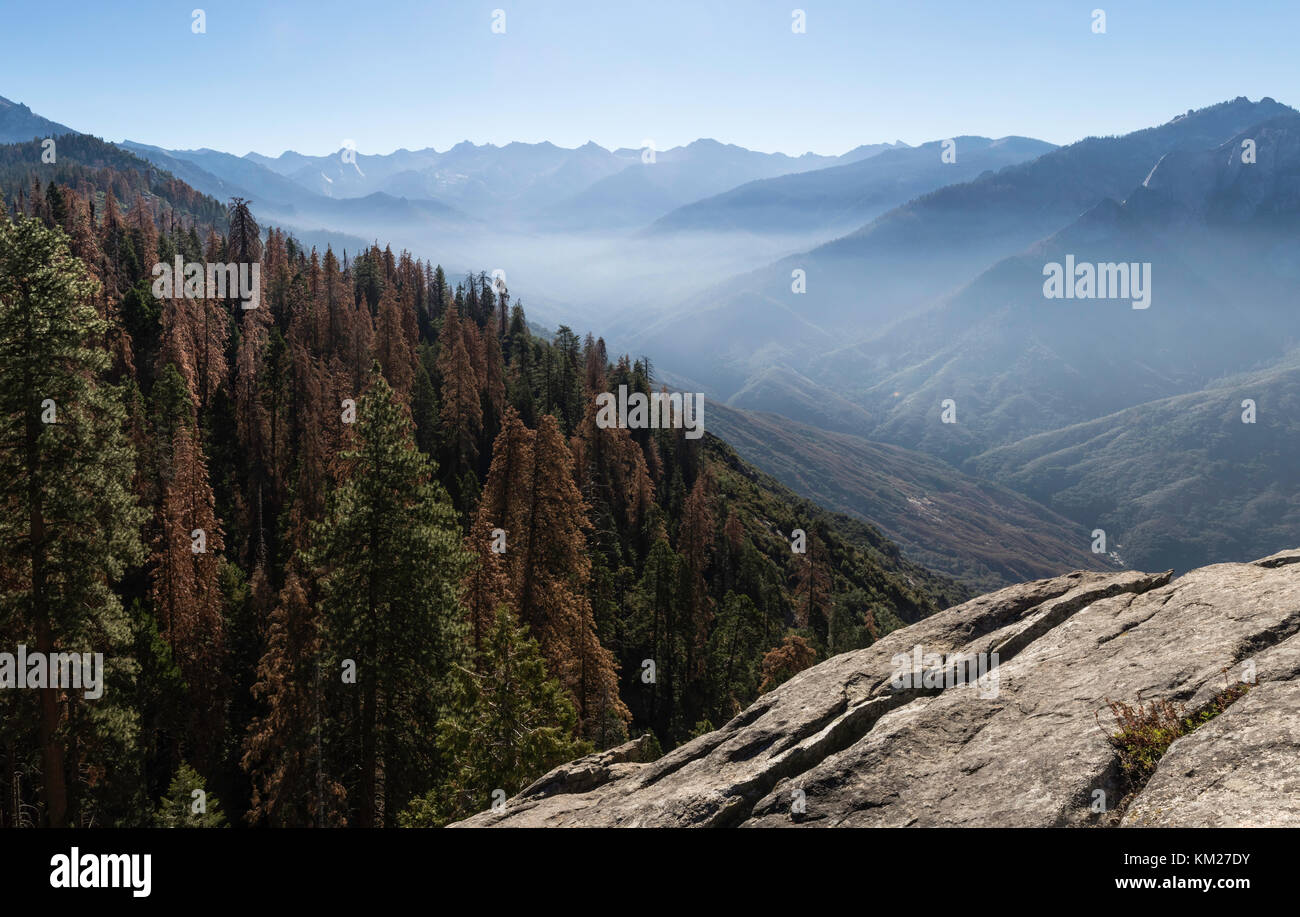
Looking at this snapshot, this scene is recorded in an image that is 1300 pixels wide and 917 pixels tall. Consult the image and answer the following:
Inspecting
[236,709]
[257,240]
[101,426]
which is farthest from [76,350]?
[257,240]

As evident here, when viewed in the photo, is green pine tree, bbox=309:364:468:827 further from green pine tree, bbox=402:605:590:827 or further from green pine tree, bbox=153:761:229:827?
green pine tree, bbox=153:761:229:827

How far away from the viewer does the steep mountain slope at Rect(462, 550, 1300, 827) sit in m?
8.04

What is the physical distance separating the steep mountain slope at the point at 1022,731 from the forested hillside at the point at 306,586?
847 cm

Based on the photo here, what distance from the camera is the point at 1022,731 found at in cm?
1012

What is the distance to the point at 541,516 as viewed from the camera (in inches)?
1252

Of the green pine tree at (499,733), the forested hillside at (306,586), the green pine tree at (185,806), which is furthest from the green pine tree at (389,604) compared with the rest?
the green pine tree at (185,806)

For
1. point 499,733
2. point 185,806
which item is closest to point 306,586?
point 185,806

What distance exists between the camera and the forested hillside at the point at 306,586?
61.5 ft

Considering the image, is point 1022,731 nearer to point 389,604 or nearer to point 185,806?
point 389,604

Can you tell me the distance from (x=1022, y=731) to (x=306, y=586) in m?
33.0

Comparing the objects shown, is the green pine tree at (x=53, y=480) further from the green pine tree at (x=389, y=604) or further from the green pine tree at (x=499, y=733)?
the green pine tree at (x=499, y=733)

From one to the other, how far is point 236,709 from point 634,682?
26.2 meters
